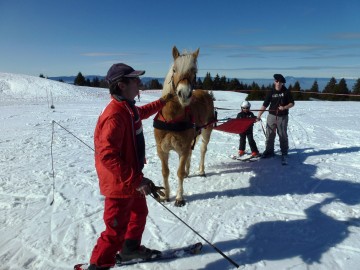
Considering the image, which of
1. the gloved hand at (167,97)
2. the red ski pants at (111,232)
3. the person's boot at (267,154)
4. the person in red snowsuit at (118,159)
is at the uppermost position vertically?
the gloved hand at (167,97)

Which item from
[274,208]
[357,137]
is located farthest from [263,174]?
[357,137]

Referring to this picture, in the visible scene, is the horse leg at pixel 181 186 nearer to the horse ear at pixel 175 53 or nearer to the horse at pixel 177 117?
the horse at pixel 177 117

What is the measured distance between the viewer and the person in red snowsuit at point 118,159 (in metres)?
2.59

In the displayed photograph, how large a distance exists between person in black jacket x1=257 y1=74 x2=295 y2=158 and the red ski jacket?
15.9ft

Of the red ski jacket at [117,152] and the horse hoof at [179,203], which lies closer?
the red ski jacket at [117,152]

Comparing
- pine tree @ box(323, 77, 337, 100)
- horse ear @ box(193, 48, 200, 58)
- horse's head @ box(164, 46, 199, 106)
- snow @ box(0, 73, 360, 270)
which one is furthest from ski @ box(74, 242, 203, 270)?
pine tree @ box(323, 77, 337, 100)

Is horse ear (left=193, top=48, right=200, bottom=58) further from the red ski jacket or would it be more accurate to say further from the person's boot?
the person's boot

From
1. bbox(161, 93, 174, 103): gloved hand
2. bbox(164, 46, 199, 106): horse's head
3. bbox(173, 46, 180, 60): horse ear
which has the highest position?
bbox(173, 46, 180, 60): horse ear

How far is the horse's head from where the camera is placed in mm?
3988

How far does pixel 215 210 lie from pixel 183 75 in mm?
2153

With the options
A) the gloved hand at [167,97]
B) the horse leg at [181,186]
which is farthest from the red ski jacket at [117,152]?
the horse leg at [181,186]

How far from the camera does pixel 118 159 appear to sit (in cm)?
258

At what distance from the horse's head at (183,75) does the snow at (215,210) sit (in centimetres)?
181

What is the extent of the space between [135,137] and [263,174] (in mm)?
4103
